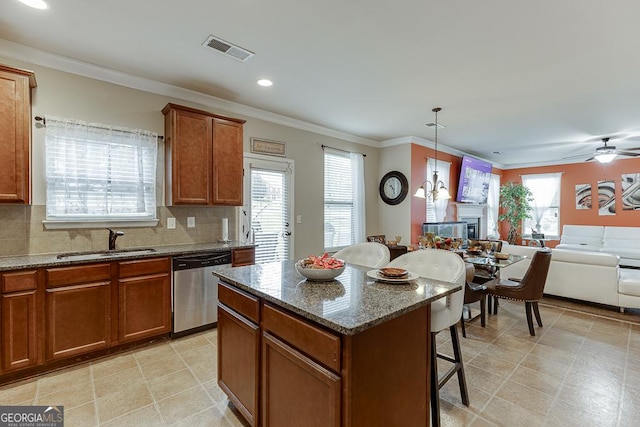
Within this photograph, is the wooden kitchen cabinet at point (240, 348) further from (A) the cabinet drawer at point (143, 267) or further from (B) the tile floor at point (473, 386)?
(A) the cabinet drawer at point (143, 267)

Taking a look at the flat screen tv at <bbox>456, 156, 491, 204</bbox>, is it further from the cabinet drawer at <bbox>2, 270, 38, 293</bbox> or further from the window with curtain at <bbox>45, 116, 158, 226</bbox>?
the cabinet drawer at <bbox>2, 270, 38, 293</bbox>

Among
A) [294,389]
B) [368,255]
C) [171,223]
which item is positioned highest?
[171,223]

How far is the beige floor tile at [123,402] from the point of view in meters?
2.03

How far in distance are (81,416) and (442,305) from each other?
8.11 ft

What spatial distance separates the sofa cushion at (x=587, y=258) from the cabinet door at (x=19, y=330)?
6.08m

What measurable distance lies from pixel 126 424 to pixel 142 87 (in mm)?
3088

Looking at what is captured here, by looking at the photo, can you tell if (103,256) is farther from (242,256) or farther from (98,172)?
(242,256)

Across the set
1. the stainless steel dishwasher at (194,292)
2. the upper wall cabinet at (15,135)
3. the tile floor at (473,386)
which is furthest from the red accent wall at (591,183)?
the upper wall cabinet at (15,135)

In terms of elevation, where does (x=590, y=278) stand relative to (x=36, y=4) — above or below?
below

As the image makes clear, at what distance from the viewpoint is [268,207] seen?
4348 millimetres

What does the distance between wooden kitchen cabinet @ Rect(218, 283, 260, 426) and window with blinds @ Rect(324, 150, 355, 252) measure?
10.4 ft

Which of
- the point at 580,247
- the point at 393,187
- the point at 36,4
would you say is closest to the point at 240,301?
the point at 36,4

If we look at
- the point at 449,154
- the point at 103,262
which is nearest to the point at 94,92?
the point at 103,262

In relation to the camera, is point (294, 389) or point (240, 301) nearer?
point (294, 389)
